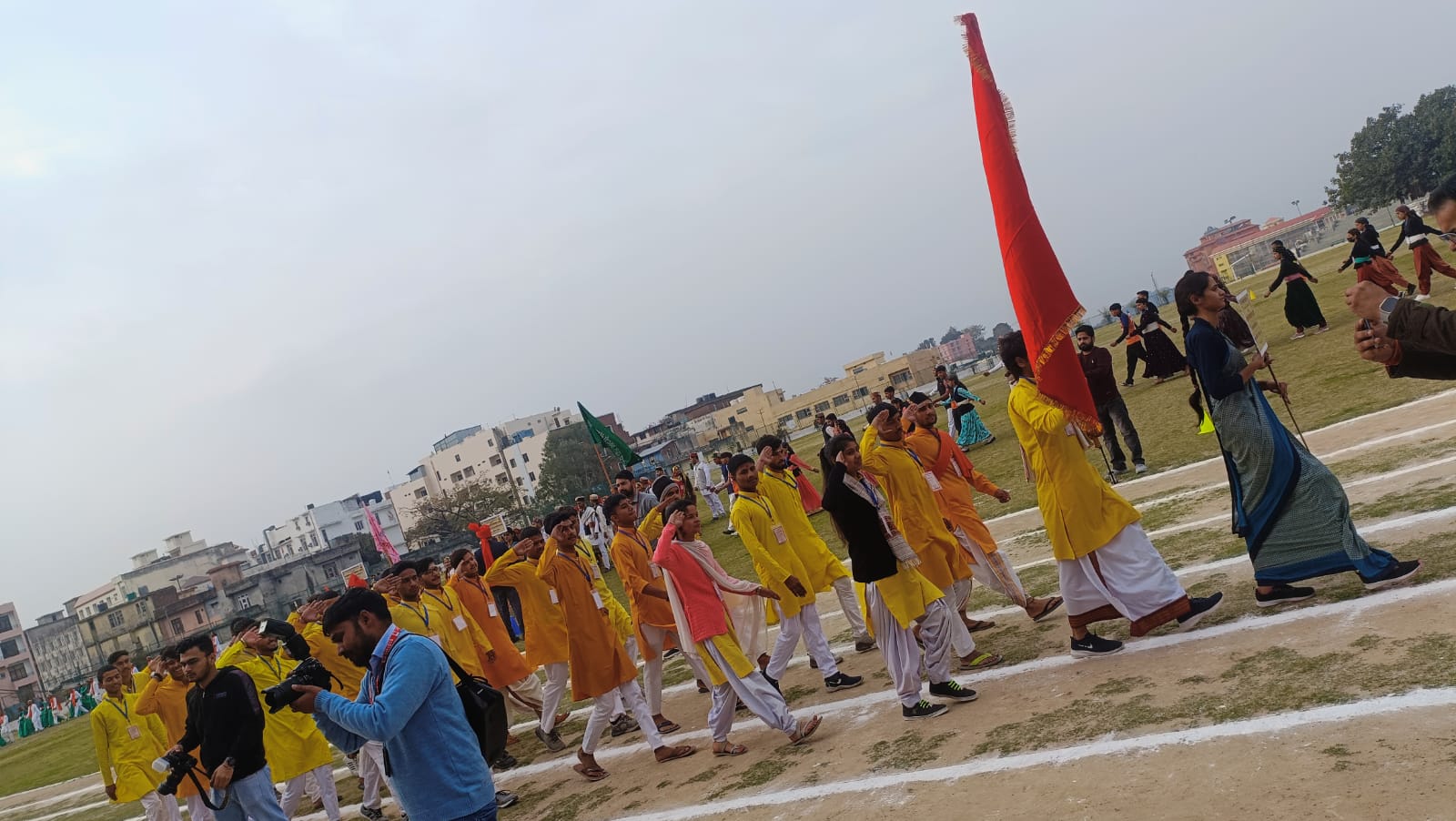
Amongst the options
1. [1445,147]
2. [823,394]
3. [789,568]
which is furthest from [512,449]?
[789,568]

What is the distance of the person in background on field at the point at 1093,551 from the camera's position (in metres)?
5.76

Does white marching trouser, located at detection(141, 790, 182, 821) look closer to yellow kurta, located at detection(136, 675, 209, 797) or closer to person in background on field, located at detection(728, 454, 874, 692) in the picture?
yellow kurta, located at detection(136, 675, 209, 797)

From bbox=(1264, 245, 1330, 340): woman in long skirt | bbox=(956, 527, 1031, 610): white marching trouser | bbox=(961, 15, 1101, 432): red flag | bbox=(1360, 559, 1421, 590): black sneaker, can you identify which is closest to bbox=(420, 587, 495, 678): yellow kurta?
bbox=(956, 527, 1031, 610): white marching trouser

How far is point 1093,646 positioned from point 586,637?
12.0 ft

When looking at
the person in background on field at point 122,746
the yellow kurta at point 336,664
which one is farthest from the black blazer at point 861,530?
the person in background on field at point 122,746

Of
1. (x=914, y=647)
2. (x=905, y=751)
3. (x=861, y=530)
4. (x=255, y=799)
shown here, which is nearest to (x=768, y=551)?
(x=861, y=530)

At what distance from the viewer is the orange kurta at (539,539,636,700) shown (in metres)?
7.55

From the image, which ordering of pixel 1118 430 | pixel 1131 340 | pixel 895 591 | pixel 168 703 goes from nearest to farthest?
pixel 895 591
pixel 168 703
pixel 1118 430
pixel 1131 340

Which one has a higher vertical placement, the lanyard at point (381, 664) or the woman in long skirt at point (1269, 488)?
the lanyard at point (381, 664)

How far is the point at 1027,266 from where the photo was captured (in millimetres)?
6367

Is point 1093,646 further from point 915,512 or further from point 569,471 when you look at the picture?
point 569,471

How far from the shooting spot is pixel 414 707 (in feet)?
12.2

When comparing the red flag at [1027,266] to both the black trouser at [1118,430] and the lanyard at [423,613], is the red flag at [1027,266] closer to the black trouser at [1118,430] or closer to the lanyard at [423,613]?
the black trouser at [1118,430]

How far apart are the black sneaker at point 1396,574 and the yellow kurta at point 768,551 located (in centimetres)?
336
